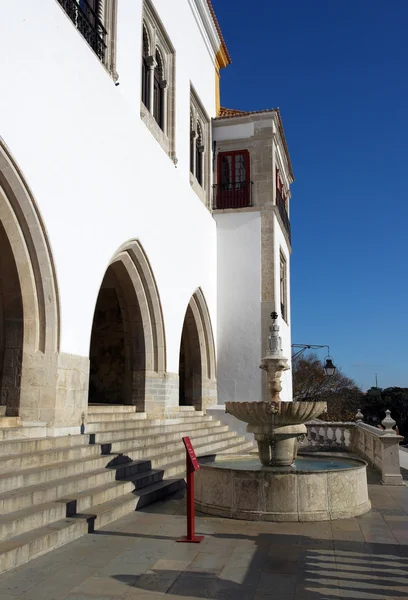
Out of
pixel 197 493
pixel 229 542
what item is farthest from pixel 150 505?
pixel 229 542

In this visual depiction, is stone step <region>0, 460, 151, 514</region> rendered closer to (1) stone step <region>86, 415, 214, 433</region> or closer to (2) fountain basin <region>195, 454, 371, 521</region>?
(2) fountain basin <region>195, 454, 371, 521</region>

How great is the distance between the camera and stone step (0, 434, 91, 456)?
18.2 feet

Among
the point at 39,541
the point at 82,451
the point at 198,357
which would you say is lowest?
the point at 39,541

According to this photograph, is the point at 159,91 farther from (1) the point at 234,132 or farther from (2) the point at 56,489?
(2) the point at 56,489

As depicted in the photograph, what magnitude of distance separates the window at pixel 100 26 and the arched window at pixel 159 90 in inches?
109

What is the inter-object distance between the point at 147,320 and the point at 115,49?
4646mm

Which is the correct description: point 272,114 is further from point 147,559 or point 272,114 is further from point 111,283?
point 147,559

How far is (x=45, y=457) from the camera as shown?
19.0 feet

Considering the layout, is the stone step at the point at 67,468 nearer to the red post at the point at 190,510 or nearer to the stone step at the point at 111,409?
the stone step at the point at 111,409

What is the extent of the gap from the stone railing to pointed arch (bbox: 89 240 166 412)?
4.03 metres

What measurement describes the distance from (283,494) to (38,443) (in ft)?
8.43

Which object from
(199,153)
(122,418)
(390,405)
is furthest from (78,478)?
(390,405)

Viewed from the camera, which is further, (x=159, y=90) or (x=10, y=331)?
(x=159, y=90)

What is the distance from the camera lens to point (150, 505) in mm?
6312
